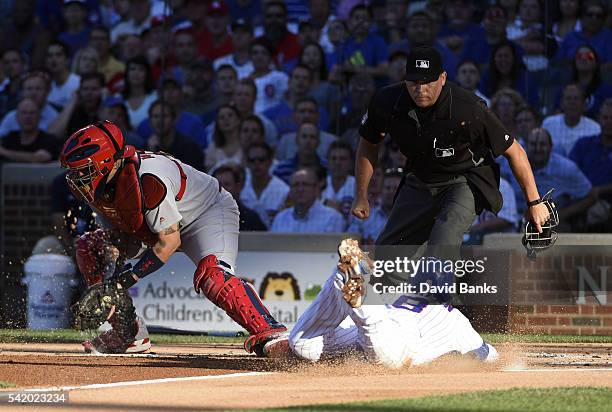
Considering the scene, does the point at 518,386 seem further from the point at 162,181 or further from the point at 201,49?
the point at 201,49

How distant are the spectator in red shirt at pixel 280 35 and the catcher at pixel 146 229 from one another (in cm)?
643

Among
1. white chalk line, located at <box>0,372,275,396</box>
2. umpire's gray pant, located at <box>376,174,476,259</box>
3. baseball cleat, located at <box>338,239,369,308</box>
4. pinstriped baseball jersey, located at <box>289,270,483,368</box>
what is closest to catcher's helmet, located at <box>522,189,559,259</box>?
umpire's gray pant, located at <box>376,174,476,259</box>

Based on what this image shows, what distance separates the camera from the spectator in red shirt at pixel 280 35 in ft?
50.3

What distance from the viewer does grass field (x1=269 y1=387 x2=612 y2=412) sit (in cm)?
613

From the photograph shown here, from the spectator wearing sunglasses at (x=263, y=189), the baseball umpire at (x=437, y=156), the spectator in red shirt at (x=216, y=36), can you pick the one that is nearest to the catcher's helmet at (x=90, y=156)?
the baseball umpire at (x=437, y=156)

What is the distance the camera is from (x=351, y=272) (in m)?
7.02

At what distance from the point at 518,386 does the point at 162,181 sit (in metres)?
2.80

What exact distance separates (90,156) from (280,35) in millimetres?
7659

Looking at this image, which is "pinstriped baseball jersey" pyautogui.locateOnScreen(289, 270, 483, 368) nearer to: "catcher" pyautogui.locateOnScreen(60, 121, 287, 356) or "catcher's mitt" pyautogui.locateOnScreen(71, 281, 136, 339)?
"catcher" pyautogui.locateOnScreen(60, 121, 287, 356)

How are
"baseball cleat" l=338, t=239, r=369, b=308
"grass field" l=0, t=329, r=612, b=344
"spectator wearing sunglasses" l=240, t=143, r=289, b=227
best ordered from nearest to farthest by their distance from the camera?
1. "baseball cleat" l=338, t=239, r=369, b=308
2. "grass field" l=0, t=329, r=612, b=344
3. "spectator wearing sunglasses" l=240, t=143, r=289, b=227

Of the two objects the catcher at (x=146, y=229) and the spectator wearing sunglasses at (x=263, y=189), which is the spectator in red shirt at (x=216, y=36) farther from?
the catcher at (x=146, y=229)

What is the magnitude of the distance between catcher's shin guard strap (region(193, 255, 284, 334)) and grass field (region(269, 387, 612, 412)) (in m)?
2.20

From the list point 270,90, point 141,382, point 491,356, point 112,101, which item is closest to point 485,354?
point 491,356

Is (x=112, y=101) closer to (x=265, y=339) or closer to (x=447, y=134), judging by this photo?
(x=265, y=339)
